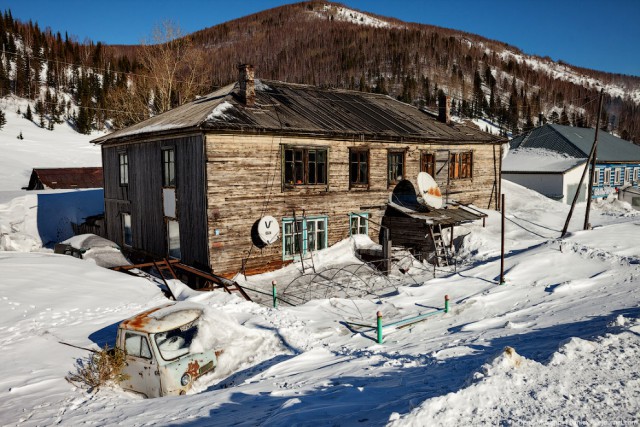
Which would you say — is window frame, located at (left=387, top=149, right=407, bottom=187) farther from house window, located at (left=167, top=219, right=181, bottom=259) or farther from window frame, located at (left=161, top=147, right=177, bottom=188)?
house window, located at (left=167, top=219, right=181, bottom=259)

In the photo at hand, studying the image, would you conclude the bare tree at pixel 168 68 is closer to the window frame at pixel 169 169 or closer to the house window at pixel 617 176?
the window frame at pixel 169 169

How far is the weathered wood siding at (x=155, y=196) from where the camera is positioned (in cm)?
1723

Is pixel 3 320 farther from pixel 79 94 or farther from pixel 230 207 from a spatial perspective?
pixel 79 94

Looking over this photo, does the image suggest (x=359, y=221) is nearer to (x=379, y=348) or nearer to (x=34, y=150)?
(x=379, y=348)

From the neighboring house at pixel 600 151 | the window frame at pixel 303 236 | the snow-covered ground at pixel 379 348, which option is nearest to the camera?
the snow-covered ground at pixel 379 348

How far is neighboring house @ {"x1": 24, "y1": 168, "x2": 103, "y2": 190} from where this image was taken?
4194 centimetres

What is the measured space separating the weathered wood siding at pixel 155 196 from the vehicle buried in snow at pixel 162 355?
7.85m

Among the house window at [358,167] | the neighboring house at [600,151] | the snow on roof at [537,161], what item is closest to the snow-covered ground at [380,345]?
the house window at [358,167]

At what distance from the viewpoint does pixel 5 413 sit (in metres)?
7.74

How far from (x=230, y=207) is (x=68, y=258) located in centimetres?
635

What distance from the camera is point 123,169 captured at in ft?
73.3

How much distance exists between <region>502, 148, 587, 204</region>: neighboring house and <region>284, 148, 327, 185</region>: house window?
24.2 m

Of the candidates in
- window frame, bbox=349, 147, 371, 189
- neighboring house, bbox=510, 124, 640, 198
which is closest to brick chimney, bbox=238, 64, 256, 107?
window frame, bbox=349, 147, 371, 189

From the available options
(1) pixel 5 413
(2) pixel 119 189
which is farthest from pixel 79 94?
(1) pixel 5 413
